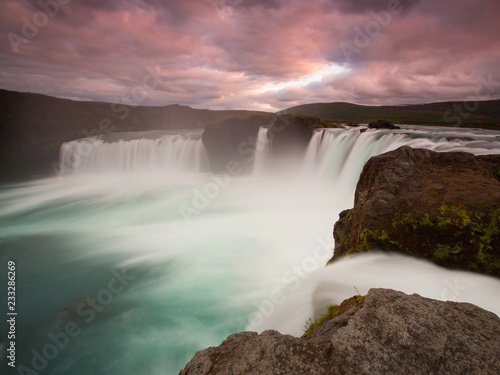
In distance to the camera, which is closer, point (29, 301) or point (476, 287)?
point (476, 287)

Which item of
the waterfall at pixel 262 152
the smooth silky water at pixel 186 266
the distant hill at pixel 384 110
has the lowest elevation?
the smooth silky water at pixel 186 266

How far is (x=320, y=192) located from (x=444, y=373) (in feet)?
66.4

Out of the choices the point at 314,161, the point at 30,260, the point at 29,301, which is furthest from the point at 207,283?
the point at 314,161

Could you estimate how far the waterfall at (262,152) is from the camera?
31.4 metres

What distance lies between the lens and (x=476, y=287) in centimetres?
423

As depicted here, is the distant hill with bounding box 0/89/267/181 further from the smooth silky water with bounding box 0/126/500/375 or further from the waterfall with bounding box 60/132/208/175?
the smooth silky water with bounding box 0/126/500/375

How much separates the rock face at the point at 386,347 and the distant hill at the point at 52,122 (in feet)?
108

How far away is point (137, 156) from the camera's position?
39.5 meters

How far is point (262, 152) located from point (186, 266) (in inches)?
888

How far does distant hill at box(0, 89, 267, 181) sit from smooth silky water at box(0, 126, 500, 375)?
Answer: 1759 centimetres

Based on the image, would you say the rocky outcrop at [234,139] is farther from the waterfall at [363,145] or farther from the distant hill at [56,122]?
the waterfall at [363,145]

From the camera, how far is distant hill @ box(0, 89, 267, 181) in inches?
1794

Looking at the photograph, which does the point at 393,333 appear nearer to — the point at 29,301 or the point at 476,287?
the point at 476,287

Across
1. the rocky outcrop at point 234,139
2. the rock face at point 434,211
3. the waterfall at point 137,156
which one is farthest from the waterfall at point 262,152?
the rock face at point 434,211
